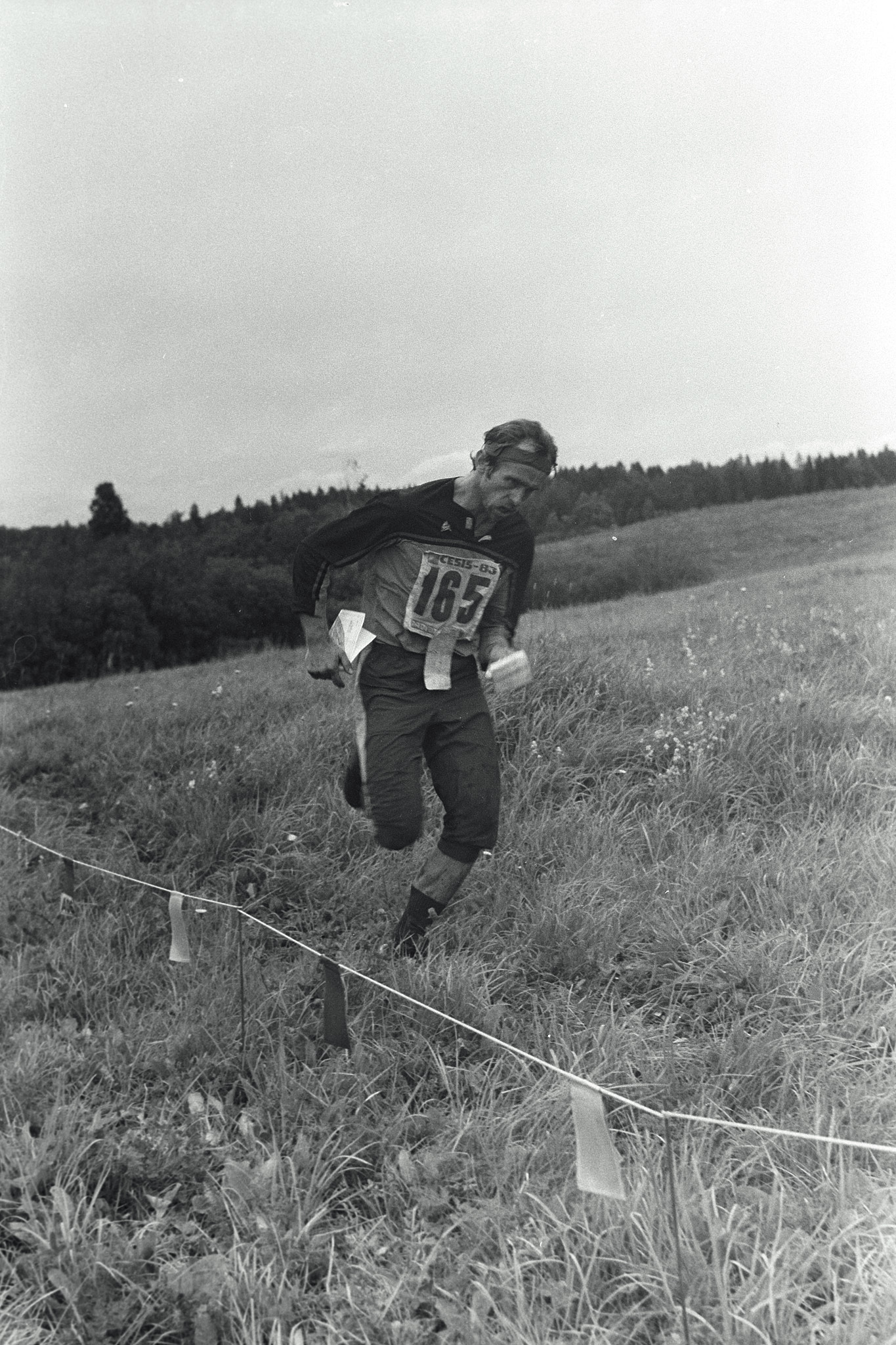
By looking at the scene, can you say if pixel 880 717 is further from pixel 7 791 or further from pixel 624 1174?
pixel 7 791

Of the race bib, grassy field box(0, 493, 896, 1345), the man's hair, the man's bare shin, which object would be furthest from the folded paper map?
the man's bare shin

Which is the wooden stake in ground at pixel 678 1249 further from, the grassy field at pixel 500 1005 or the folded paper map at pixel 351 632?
the folded paper map at pixel 351 632

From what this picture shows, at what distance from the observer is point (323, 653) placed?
3.15 m

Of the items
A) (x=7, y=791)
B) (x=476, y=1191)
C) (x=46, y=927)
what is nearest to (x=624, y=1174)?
(x=476, y=1191)

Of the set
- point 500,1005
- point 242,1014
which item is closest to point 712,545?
→ point 500,1005

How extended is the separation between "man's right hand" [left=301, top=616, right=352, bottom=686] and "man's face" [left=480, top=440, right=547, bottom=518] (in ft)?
2.05

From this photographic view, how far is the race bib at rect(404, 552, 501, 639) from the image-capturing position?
9.59 feet

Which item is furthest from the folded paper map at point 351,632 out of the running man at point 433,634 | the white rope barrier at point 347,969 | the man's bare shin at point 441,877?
the white rope barrier at point 347,969

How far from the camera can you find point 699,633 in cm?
361

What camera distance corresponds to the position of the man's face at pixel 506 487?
2.80 m

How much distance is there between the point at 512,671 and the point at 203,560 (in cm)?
142

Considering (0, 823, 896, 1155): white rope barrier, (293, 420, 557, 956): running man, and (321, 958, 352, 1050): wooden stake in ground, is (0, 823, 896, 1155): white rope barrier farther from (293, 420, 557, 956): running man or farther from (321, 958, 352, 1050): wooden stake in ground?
(293, 420, 557, 956): running man

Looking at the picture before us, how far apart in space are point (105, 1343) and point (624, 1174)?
1.20m

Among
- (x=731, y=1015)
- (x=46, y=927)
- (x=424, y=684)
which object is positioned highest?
(x=424, y=684)
